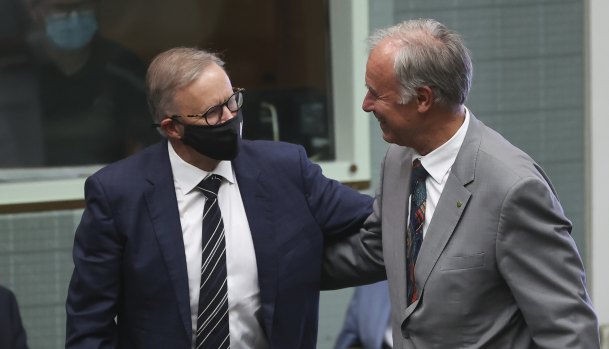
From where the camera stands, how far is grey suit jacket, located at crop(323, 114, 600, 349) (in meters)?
3.07

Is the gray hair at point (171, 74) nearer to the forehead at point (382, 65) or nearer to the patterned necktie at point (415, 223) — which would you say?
the forehead at point (382, 65)

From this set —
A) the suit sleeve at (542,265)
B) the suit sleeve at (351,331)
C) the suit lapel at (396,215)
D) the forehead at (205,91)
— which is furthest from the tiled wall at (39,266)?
the suit sleeve at (542,265)

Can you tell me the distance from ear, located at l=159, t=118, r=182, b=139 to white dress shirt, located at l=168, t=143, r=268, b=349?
9 cm

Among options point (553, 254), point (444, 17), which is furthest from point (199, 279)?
point (444, 17)

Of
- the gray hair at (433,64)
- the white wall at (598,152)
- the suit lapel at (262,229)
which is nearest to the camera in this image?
the gray hair at (433,64)

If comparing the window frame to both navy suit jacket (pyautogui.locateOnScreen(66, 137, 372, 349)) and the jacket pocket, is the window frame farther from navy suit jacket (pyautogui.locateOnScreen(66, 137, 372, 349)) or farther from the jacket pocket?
the jacket pocket

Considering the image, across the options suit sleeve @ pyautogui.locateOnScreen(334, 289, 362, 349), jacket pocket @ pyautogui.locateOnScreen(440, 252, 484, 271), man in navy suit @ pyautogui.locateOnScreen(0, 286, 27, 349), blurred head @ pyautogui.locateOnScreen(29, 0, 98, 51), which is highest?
blurred head @ pyautogui.locateOnScreen(29, 0, 98, 51)

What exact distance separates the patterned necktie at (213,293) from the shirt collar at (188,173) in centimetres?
13

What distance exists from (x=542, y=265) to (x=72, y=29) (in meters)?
3.01

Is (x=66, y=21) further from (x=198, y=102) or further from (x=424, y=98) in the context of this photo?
(x=424, y=98)

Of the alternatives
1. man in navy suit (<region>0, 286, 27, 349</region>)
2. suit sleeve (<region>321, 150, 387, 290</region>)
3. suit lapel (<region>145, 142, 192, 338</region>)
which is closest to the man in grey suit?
suit sleeve (<region>321, 150, 387, 290</region>)

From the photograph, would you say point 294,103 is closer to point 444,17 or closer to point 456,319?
point 444,17

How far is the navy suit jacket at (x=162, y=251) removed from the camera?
347 centimetres

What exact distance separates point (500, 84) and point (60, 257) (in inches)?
88.8
